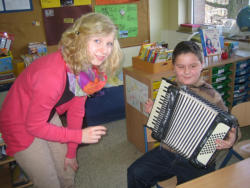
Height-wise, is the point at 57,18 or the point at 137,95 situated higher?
the point at 57,18

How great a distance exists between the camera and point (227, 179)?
999 mm

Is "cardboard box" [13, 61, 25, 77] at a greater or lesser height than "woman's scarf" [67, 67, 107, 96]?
lesser

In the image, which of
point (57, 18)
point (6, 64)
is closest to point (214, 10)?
point (57, 18)

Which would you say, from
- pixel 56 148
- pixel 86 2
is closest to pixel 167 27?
pixel 86 2

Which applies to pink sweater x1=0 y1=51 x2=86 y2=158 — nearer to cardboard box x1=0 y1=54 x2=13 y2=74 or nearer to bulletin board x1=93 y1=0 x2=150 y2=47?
cardboard box x1=0 y1=54 x2=13 y2=74

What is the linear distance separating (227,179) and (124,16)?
8.56 feet

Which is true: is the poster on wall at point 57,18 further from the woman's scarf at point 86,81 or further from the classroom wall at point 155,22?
the woman's scarf at point 86,81

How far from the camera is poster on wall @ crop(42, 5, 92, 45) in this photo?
9.14ft

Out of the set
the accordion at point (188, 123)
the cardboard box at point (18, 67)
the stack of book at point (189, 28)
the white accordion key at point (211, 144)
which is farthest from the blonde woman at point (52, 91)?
the stack of book at point (189, 28)

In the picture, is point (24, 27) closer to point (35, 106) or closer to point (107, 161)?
point (107, 161)

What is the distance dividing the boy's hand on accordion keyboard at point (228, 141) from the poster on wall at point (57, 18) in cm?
232

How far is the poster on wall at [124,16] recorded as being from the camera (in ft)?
10.0

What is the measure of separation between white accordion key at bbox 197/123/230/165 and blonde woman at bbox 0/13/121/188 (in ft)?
1.59

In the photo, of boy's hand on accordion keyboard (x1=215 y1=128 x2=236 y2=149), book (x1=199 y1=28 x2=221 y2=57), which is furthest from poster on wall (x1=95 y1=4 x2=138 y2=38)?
boy's hand on accordion keyboard (x1=215 y1=128 x2=236 y2=149)
